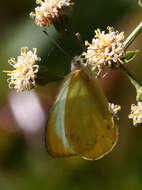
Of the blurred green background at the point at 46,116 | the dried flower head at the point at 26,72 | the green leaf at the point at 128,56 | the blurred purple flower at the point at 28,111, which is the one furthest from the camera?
the blurred purple flower at the point at 28,111

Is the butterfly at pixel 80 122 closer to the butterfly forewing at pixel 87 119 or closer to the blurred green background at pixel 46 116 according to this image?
the butterfly forewing at pixel 87 119

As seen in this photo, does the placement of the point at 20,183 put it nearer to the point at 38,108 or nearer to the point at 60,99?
the point at 38,108

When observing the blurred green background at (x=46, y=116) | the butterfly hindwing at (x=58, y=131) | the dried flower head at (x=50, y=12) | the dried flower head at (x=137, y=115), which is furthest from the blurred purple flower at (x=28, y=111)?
the dried flower head at (x=137, y=115)

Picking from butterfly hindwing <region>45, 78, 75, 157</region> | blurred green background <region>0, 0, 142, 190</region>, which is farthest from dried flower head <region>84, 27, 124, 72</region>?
blurred green background <region>0, 0, 142, 190</region>

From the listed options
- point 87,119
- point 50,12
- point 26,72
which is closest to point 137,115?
point 87,119

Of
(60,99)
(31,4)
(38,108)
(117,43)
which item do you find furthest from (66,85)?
(31,4)

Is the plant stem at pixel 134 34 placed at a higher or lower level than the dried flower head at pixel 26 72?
lower
